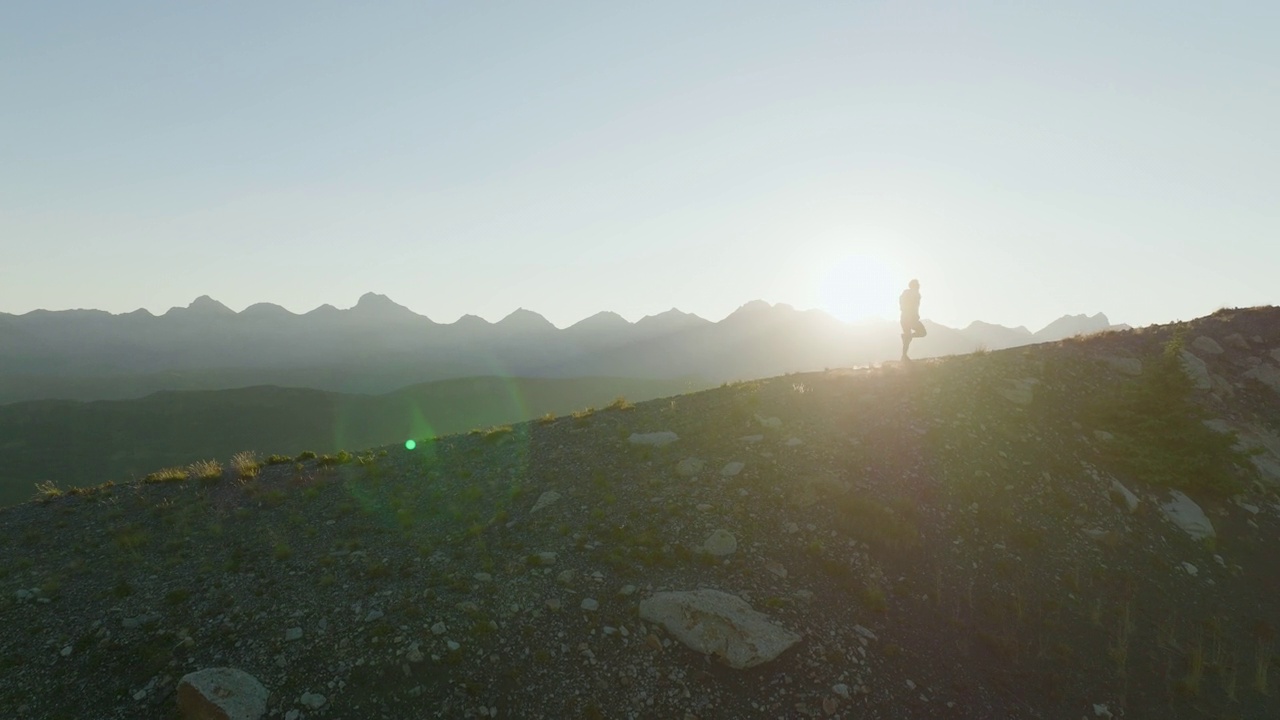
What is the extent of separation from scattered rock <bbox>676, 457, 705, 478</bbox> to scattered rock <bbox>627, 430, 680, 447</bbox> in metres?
1.57

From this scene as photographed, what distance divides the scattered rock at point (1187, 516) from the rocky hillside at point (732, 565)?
0.22 ft

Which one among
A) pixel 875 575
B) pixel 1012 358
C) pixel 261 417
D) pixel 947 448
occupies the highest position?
pixel 1012 358

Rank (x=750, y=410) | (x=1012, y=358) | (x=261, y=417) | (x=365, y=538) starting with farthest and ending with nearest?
(x=261, y=417), (x=1012, y=358), (x=750, y=410), (x=365, y=538)

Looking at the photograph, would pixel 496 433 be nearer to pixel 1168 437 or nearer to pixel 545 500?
pixel 545 500

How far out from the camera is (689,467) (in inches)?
695

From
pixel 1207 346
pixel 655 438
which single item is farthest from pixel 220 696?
pixel 1207 346

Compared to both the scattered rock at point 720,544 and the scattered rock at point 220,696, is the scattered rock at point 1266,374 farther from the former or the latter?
the scattered rock at point 220,696

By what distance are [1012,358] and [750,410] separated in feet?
34.2

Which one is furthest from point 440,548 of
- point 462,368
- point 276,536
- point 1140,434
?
point 462,368

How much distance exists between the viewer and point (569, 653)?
11562mm

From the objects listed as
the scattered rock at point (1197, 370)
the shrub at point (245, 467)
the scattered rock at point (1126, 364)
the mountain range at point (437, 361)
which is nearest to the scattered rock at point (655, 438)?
the shrub at point (245, 467)

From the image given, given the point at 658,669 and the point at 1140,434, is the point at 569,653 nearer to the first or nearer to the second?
the point at 658,669

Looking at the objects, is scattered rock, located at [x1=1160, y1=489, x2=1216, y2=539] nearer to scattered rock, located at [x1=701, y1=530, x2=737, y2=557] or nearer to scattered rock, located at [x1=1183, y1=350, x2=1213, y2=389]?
scattered rock, located at [x1=1183, y1=350, x2=1213, y2=389]

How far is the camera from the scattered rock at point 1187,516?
635 inches
